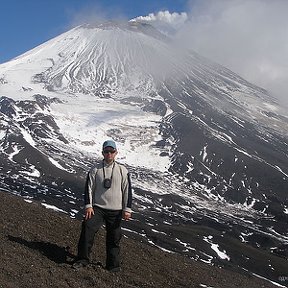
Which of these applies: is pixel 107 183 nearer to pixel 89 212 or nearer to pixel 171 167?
pixel 89 212

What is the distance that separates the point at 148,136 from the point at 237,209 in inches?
2299

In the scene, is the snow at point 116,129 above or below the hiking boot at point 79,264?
above

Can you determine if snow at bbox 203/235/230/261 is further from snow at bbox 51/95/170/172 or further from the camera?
snow at bbox 51/95/170/172

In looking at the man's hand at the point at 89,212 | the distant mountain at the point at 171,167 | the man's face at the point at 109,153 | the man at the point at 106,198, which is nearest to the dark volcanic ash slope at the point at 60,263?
the man at the point at 106,198

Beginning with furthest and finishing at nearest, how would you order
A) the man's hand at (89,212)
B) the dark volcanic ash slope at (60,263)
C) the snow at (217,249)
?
the snow at (217,249), the man's hand at (89,212), the dark volcanic ash slope at (60,263)

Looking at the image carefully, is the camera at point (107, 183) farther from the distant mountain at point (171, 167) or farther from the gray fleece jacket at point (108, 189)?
the distant mountain at point (171, 167)

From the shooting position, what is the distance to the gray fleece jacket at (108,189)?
1161cm

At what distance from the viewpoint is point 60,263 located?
1219 cm

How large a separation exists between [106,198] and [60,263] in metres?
2.04

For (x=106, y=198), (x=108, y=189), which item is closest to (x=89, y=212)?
(x=106, y=198)

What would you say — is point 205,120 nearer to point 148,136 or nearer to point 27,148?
point 148,136

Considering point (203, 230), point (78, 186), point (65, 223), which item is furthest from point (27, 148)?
point (65, 223)

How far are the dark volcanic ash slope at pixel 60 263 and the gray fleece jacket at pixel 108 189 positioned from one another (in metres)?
1.72

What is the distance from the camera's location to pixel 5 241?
13.2 metres
